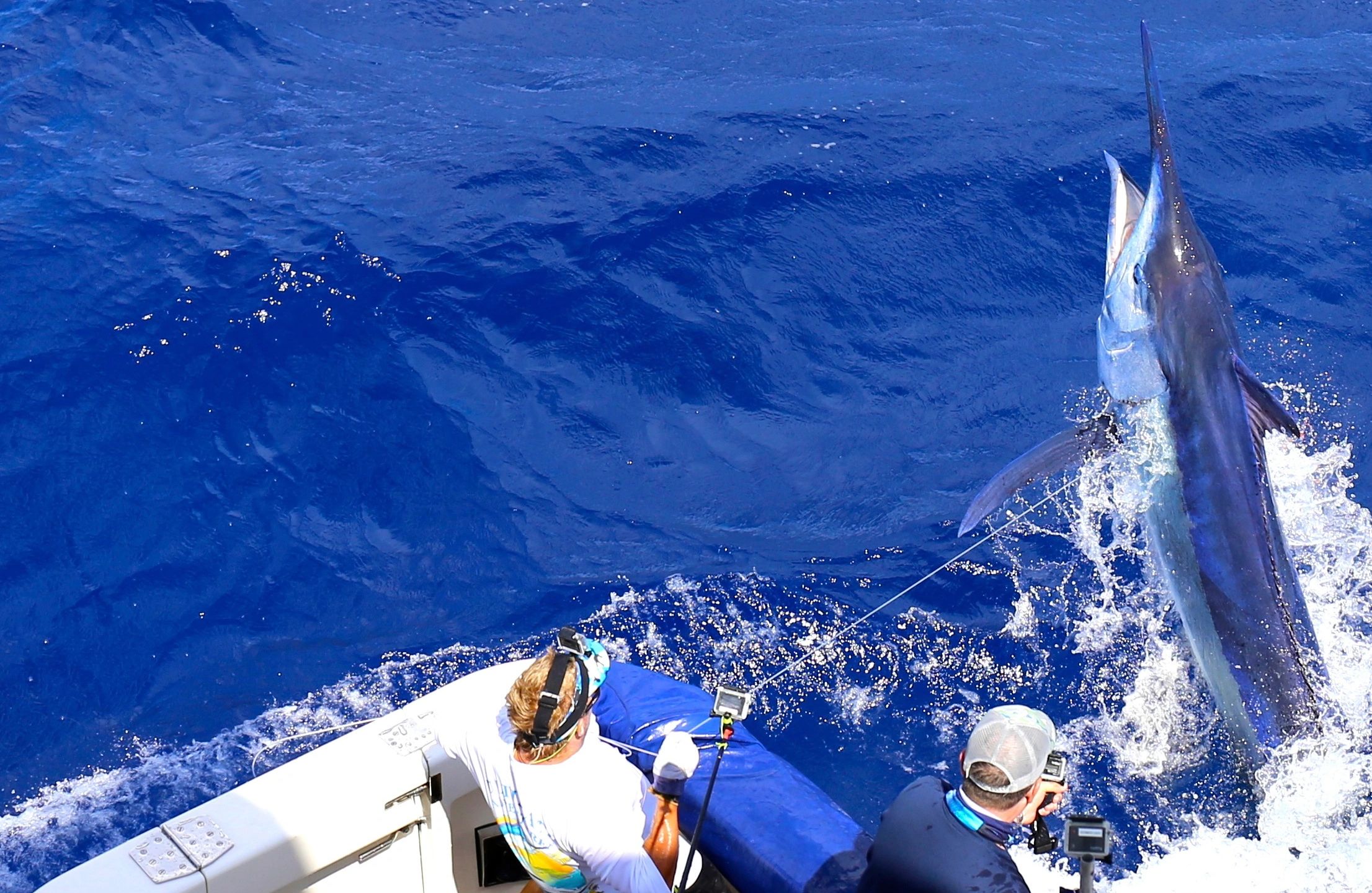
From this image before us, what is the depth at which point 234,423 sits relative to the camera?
6.98 metres

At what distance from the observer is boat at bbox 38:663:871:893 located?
12.3 feet

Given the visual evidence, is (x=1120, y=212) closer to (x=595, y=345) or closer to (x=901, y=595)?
(x=901, y=595)

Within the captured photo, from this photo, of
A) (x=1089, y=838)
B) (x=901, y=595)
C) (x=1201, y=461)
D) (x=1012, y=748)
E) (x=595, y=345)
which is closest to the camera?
(x=1089, y=838)

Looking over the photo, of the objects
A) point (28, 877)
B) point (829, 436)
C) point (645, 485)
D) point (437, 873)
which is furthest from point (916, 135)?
point (28, 877)

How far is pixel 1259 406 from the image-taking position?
17.9 ft

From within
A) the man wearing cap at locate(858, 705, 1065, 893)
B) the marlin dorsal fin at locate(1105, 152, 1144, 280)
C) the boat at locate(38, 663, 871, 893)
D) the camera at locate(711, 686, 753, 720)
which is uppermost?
the marlin dorsal fin at locate(1105, 152, 1144, 280)

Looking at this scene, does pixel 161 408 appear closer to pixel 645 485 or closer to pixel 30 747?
pixel 30 747

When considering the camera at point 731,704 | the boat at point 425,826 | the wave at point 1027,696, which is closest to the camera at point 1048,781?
the boat at point 425,826

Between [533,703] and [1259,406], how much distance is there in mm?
3823

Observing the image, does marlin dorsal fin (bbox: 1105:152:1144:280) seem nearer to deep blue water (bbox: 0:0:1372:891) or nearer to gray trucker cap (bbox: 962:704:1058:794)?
deep blue water (bbox: 0:0:1372:891)

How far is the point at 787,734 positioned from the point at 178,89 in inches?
288

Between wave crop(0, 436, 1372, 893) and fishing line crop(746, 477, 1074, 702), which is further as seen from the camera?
fishing line crop(746, 477, 1074, 702)

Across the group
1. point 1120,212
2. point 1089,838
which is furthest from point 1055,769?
point 1120,212

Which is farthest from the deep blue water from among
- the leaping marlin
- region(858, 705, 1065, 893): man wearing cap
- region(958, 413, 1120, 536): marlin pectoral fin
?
region(858, 705, 1065, 893): man wearing cap
